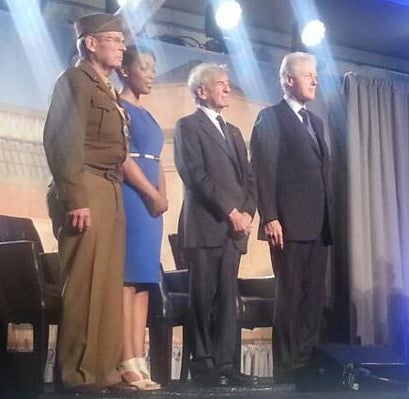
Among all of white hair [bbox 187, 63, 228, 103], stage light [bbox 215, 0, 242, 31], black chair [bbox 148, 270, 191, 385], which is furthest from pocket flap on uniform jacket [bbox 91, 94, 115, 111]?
stage light [bbox 215, 0, 242, 31]

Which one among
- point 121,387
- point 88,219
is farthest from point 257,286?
point 88,219

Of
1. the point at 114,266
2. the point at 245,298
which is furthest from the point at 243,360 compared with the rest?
the point at 114,266

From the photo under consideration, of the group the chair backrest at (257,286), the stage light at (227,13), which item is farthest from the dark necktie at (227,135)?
the stage light at (227,13)

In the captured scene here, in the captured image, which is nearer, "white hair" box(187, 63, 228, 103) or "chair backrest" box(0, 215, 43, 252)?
"white hair" box(187, 63, 228, 103)

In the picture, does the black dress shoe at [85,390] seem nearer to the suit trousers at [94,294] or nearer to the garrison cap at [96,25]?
the suit trousers at [94,294]

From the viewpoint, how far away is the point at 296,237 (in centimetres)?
330

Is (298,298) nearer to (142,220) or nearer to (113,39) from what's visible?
(142,220)

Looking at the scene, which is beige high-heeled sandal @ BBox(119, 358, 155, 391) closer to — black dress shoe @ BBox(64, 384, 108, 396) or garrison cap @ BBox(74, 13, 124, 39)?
black dress shoe @ BBox(64, 384, 108, 396)

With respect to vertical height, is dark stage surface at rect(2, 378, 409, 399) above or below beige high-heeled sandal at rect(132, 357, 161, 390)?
below

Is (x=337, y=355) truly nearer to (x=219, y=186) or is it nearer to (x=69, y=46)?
(x=219, y=186)

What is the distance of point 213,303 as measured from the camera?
3.08 metres

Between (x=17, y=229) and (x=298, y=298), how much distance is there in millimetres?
1215

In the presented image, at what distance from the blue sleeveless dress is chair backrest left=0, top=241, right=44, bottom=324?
1.03 ft

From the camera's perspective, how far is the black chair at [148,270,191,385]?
3148mm
